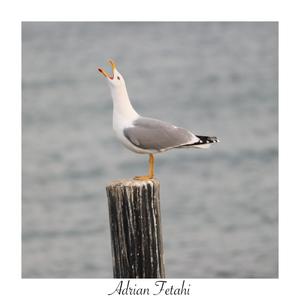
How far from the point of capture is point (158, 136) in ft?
15.7

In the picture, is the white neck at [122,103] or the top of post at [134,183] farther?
the white neck at [122,103]

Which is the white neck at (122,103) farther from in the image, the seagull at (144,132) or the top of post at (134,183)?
the top of post at (134,183)

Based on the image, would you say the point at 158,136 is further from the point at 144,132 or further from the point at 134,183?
the point at 134,183

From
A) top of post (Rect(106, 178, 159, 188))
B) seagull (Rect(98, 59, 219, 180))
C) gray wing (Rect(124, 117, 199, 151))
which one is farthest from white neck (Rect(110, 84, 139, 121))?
top of post (Rect(106, 178, 159, 188))

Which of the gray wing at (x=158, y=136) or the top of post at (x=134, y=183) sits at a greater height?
the gray wing at (x=158, y=136)

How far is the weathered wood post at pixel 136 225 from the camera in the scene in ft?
14.6

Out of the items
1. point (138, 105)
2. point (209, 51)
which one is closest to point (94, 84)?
point (138, 105)

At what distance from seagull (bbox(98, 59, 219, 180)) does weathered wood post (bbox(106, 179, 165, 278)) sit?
0.27 metres

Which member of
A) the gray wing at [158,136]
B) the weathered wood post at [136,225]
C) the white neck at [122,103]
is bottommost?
the weathered wood post at [136,225]

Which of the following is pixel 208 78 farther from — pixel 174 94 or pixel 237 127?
pixel 237 127

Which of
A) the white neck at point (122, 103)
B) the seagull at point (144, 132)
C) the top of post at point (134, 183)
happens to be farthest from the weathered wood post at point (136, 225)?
the white neck at point (122, 103)

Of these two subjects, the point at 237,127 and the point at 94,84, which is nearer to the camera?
the point at 237,127

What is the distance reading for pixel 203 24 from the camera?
655 inches
